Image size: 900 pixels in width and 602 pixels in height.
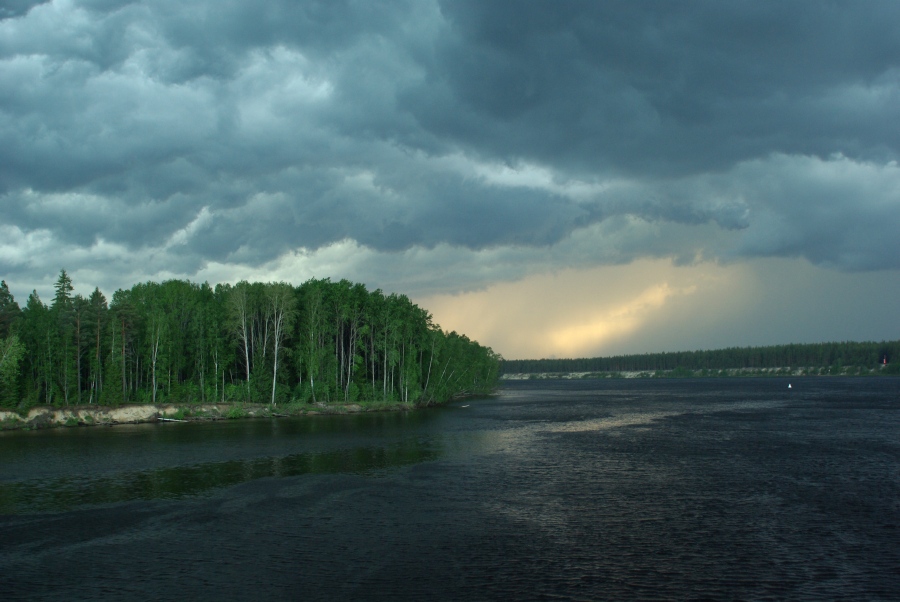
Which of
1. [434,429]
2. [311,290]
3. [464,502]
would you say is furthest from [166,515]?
[311,290]

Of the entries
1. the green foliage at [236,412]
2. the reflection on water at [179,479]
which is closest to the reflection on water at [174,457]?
the reflection on water at [179,479]

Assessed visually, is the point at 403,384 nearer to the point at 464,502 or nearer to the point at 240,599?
the point at 464,502

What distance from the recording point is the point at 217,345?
10500cm

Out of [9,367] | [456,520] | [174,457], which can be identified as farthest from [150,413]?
[456,520]

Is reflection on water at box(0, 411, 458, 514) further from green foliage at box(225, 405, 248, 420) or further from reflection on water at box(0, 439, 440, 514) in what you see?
green foliage at box(225, 405, 248, 420)

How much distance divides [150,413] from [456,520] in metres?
76.9

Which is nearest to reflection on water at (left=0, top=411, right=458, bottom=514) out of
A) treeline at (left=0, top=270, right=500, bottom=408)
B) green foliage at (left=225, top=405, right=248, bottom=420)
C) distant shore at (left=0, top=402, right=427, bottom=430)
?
distant shore at (left=0, top=402, right=427, bottom=430)

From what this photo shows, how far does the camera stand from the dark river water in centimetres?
2253

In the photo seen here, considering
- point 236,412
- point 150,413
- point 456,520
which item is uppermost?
point 150,413

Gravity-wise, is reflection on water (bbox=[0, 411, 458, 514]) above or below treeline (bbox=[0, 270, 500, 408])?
below

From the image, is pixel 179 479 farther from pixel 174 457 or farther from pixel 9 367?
pixel 9 367

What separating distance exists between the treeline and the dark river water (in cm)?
3747

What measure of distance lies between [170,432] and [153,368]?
2674cm

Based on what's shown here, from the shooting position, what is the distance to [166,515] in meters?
32.7
